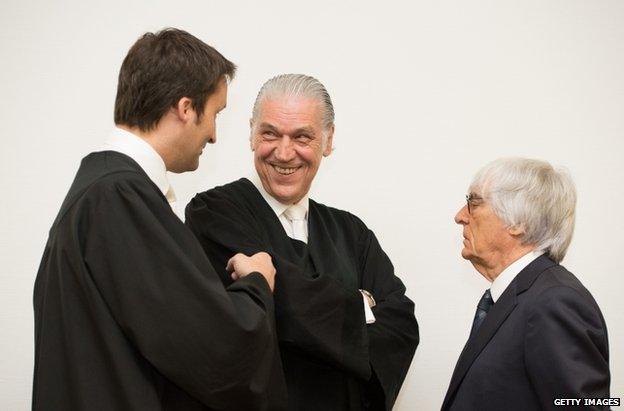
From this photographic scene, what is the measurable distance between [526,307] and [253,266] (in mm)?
770

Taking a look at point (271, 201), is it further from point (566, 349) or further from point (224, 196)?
point (566, 349)

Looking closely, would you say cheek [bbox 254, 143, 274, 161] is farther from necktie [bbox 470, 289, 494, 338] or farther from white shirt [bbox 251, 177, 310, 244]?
necktie [bbox 470, 289, 494, 338]

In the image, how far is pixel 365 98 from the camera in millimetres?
3500

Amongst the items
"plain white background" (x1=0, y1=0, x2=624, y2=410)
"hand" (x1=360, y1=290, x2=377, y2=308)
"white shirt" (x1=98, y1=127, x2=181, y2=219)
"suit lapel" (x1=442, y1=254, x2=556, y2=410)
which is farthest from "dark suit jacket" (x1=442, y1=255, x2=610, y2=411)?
"plain white background" (x1=0, y1=0, x2=624, y2=410)

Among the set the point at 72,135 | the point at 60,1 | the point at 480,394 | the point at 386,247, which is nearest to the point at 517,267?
the point at 480,394

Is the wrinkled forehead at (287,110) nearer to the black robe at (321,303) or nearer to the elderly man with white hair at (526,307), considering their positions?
the black robe at (321,303)

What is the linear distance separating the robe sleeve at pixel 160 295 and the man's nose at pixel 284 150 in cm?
72

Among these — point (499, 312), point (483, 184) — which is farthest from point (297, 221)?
point (499, 312)

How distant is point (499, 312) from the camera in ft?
7.09

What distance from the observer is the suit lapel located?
7.01ft

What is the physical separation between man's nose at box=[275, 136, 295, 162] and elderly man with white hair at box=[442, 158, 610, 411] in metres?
0.59

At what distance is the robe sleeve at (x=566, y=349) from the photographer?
1.89 metres

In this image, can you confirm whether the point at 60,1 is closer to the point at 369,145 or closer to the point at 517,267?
the point at 369,145

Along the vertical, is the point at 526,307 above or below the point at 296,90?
below
